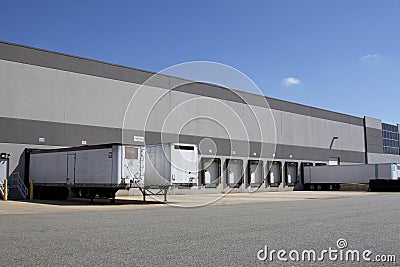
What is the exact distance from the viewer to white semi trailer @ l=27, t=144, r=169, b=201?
2636 cm

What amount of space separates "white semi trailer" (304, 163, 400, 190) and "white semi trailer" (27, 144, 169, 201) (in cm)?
3597

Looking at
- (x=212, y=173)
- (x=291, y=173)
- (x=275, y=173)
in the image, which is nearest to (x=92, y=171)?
(x=212, y=173)

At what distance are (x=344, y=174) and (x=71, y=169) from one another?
3972 centimetres

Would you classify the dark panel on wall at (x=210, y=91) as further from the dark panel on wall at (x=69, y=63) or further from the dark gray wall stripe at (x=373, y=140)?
the dark gray wall stripe at (x=373, y=140)

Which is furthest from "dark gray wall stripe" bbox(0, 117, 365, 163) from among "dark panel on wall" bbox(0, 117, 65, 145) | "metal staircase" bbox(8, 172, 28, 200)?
"metal staircase" bbox(8, 172, 28, 200)

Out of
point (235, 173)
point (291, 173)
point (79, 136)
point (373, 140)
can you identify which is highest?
point (373, 140)

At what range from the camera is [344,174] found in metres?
58.8

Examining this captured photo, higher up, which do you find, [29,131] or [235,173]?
[29,131]

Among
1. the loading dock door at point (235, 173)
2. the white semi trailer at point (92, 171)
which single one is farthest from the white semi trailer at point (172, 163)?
the loading dock door at point (235, 173)

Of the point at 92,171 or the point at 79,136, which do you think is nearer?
the point at 92,171

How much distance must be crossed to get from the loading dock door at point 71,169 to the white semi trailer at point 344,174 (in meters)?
39.4

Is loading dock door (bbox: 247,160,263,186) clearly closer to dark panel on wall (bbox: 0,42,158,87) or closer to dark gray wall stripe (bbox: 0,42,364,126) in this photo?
dark gray wall stripe (bbox: 0,42,364,126)

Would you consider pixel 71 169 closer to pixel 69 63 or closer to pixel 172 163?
pixel 172 163

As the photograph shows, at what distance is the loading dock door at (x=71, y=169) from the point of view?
95.7ft
